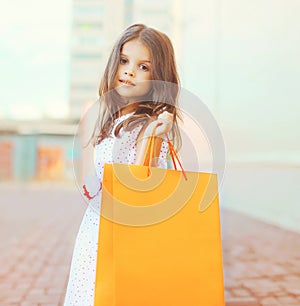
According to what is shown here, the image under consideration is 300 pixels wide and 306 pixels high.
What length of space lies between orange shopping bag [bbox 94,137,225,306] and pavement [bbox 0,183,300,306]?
1.03m

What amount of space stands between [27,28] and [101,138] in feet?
38.3

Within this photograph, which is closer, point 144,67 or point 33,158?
point 144,67

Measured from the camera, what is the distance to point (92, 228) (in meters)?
1.57

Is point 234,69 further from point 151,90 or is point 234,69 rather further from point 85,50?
point 85,50

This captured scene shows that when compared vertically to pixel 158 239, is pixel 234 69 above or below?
above

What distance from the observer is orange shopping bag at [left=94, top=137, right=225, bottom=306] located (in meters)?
1.33

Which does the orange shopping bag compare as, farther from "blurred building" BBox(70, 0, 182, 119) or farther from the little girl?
"blurred building" BBox(70, 0, 182, 119)

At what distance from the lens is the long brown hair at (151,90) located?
4.99ft

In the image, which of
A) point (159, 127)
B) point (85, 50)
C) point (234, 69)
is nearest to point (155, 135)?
point (159, 127)

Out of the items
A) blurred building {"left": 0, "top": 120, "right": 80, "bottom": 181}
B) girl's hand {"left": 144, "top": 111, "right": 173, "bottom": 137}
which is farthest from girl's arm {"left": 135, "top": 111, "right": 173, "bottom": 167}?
blurred building {"left": 0, "top": 120, "right": 80, "bottom": 181}

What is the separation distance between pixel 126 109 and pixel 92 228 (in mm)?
409

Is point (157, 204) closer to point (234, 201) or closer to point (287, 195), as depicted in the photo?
point (287, 195)

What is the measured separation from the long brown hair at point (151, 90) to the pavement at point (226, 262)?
1191mm

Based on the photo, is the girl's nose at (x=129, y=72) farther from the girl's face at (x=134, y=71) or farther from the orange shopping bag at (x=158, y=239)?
the orange shopping bag at (x=158, y=239)
